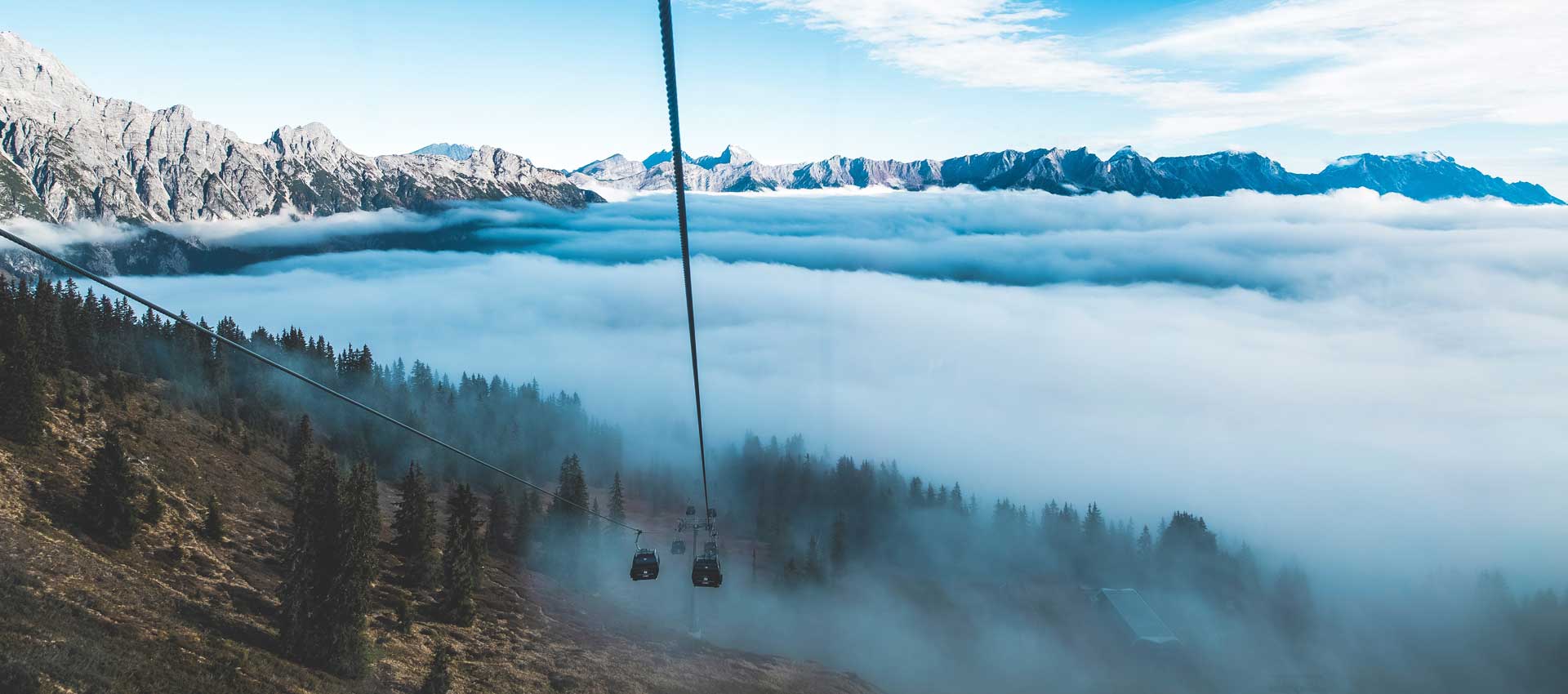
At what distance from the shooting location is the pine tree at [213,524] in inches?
2980

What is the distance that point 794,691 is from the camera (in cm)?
9519

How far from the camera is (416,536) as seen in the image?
318 feet

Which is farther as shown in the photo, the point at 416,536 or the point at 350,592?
the point at 416,536

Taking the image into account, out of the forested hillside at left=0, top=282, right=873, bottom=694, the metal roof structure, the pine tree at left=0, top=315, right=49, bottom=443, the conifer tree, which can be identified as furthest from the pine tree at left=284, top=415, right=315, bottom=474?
the metal roof structure

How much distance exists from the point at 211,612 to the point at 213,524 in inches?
871

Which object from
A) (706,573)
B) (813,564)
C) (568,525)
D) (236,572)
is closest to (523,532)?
(568,525)

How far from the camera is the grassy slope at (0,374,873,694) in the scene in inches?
1742

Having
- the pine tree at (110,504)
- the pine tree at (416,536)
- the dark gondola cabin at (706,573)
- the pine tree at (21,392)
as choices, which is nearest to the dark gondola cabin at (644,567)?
the dark gondola cabin at (706,573)

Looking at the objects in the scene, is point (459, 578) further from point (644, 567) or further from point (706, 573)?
point (706, 573)

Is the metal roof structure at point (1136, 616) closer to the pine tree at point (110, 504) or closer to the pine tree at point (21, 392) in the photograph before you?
the pine tree at point (110, 504)

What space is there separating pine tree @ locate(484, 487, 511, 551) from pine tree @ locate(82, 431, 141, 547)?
69728 mm

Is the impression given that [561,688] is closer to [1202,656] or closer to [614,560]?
[614,560]

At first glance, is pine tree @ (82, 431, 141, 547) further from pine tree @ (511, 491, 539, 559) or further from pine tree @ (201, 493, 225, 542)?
pine tree @ (511, 491, 539, 559)

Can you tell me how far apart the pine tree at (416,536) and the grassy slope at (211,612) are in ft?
14.8
